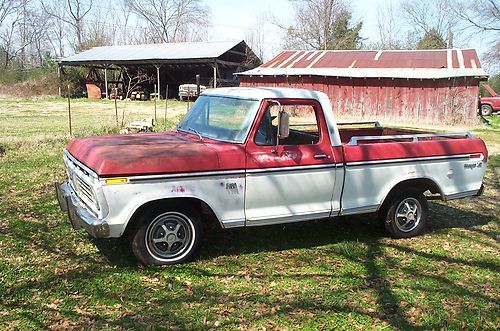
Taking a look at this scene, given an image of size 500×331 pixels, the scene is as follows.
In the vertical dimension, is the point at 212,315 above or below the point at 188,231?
below

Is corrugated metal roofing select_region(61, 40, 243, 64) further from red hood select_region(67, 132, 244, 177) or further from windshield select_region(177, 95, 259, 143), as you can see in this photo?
red hood select_region(67, 132, 244, 177)

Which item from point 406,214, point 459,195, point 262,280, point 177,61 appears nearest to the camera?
point 262,280

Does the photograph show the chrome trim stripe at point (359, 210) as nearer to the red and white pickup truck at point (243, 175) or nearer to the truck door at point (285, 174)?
the red and white pickup truck at point (243, 175)

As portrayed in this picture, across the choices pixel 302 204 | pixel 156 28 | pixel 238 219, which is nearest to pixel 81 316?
pixel 238 219

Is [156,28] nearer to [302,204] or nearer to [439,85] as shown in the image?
[439,85]

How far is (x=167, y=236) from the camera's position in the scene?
4746 millimetres

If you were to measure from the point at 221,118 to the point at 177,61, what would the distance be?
3142 centimetres

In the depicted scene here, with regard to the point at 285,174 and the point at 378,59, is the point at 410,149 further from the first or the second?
the point at 378,59

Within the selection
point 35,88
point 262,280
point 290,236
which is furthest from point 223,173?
point 35,88

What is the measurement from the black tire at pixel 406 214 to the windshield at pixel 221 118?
2216mm

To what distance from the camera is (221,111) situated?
18.2 ft

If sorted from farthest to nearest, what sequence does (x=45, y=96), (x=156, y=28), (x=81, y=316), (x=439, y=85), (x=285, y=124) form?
(x=156, y=28) → (x=45, y=96) → (x=439, y=85) → (x=285, y=124) → (x=81, y=316)

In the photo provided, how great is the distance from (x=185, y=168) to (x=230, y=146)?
23.5 inches

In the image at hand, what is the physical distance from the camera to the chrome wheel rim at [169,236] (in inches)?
184
